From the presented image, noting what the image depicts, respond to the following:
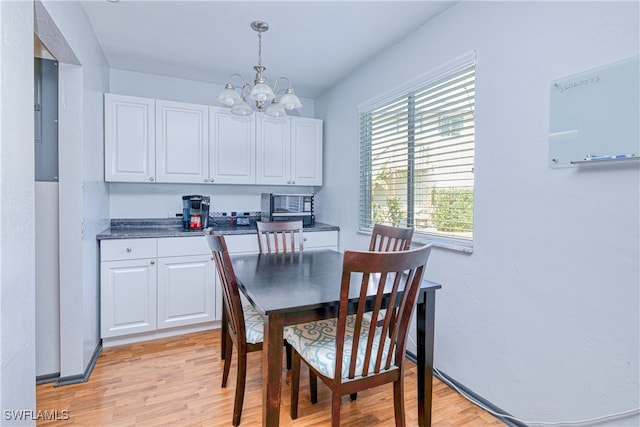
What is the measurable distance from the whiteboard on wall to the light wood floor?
1.42m

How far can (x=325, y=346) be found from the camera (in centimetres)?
148

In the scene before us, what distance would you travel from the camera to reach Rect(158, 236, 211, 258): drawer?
2.67 metres

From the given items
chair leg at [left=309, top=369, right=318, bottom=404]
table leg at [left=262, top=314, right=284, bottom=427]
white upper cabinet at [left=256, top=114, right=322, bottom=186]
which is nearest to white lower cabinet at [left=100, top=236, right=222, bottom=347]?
white upper cabinet at [left=256, top=114, right=322, bottom=186]

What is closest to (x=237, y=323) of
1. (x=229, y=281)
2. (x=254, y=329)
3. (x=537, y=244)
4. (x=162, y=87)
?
(x=254, y=329)

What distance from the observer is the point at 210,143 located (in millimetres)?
3156

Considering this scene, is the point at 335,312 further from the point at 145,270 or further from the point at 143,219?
the point at 143,219

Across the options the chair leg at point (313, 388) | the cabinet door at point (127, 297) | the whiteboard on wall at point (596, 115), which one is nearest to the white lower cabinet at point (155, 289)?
the cabinet door at point (127, 297)

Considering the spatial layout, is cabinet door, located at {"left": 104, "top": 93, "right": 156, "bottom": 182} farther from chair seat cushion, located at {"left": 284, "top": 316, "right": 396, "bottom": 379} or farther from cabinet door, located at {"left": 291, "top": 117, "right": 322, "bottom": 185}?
chair seat cushion, located at {"left": 284, "top": 316, "right": 396, "bottom": 379}

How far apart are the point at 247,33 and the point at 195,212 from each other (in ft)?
5.34

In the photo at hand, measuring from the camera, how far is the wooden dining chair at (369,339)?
3.91 feet

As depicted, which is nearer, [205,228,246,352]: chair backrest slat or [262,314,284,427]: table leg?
[262,314,284,427]: table leg

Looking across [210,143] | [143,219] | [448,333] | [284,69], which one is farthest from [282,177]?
[448,333]

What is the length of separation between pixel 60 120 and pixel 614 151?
2833mm

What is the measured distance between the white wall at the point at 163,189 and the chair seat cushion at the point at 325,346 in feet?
7.10
